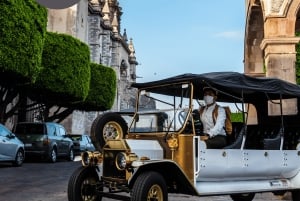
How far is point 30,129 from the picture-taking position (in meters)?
22.6

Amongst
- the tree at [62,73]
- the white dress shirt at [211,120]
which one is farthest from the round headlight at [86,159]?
the tree at [62,73]

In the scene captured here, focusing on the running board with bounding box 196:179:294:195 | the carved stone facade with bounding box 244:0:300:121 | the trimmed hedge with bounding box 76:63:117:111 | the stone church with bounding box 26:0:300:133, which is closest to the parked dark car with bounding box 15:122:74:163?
the stone church with bounding box 26:0:300:133

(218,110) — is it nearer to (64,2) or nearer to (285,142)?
(285,142)

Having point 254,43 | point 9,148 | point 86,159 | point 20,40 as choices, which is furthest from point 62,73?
point 86,159

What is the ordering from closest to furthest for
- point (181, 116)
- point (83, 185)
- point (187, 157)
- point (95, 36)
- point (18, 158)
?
1. point (187, 157)
2. point (83, 185)
3. point (181, 116)
4. point (18, 158)
5. point (95, 36)

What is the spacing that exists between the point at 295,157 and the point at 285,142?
0.44 metres

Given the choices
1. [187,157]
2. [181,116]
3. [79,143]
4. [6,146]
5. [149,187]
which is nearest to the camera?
[149,187]

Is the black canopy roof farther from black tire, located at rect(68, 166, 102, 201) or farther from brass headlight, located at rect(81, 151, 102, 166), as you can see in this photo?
black tire, located at rect(68, 166, 102, 201)

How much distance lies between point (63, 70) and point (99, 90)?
9.49 metres

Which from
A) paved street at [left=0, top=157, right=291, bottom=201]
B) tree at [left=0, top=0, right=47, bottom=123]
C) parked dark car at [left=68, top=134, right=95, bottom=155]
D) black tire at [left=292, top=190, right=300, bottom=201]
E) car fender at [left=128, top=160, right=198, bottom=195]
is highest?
tree at [left=0, top=0, right=47, bottom=123]

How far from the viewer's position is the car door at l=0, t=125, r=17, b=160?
58.3 ft

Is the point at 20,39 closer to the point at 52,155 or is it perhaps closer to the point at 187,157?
the point at 52,155

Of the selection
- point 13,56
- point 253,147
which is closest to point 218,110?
point 253,147

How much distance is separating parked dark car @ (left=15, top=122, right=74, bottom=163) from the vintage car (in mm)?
14652
